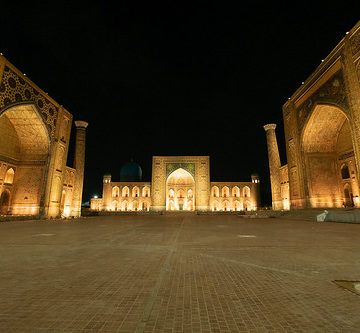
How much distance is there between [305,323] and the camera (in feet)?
4.67

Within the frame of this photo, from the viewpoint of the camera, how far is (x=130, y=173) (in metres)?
43.0

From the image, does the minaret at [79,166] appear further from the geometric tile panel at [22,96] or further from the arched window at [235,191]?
the arched window at [235,191]

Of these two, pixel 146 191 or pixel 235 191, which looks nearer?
pixel 235 191

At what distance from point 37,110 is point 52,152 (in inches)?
137

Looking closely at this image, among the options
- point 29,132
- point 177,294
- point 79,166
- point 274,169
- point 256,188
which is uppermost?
point 29,132

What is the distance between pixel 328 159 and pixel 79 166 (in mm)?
22866

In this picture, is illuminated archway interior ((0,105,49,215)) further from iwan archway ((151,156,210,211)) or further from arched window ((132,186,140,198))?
arched window ((132,186,140,198))

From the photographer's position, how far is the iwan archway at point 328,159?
17.1 metres

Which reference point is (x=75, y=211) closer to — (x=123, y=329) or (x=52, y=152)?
(x=52, y=152)

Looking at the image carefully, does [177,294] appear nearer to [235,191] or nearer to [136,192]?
[235,191]

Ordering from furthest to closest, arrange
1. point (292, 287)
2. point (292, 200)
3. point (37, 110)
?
point (292, 200)
point (37, 110)
point (292, 287)

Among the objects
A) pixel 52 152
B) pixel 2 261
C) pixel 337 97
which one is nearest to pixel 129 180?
pixel 52 152

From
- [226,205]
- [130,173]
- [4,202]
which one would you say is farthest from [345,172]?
[130,173]

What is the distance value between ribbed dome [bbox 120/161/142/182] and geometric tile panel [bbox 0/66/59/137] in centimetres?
2515
